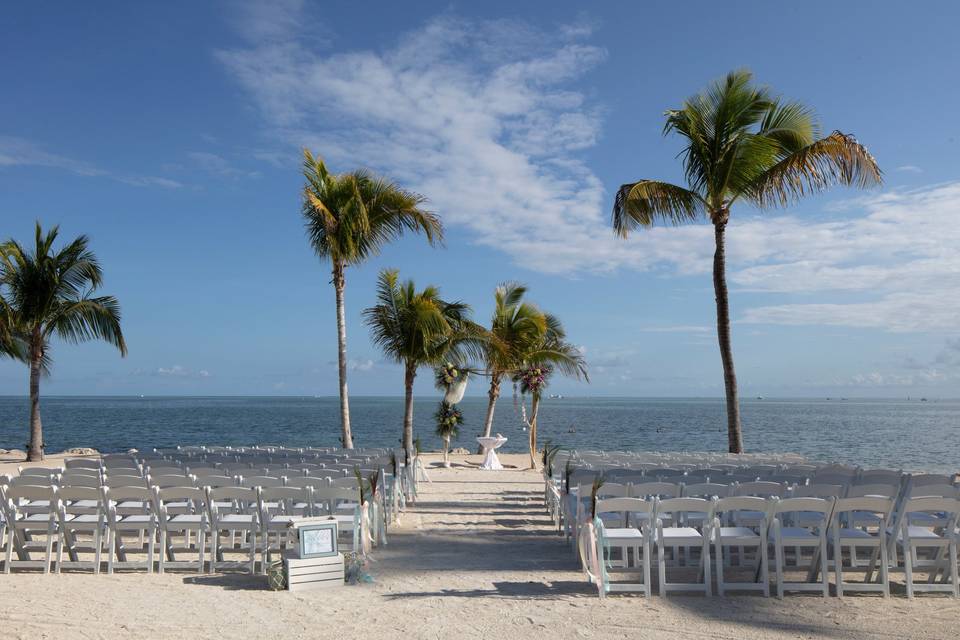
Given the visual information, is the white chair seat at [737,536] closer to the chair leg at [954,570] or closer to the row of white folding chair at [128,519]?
the chair leg at [954,570]

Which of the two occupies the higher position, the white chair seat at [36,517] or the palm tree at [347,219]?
the palm tree at [347,219]

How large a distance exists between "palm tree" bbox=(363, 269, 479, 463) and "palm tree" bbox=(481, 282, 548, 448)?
2830mm

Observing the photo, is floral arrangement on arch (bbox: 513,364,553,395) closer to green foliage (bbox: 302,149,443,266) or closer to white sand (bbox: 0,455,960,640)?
green foliage (bbox: 302,149,443,266)

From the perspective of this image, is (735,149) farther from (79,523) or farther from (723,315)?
(79,523)

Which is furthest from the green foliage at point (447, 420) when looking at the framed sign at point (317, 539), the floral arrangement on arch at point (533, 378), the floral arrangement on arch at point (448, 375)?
the framed sign at point (317, 539)

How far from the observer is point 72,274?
812 inches

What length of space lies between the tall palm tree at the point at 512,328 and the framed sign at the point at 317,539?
598 inches

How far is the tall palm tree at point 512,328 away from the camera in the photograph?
2297 centimetres

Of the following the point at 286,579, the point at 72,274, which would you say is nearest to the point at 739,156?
the point at 286,579

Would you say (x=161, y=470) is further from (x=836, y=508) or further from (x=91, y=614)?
(x=836, y=508)

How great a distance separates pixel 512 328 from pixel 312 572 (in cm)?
1773

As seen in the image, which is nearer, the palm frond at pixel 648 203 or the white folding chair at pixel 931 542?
the white folding chair at pixel 931 542

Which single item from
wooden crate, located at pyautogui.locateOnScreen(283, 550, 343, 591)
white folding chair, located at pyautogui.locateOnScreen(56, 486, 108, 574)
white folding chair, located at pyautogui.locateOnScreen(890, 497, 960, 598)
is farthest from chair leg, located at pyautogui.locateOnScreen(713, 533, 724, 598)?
white folding chair, located at pyautogui.locateOnScreen(56, 486, 108, 574)

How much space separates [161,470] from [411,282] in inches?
428
